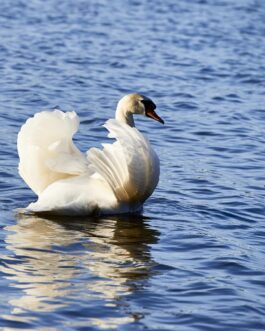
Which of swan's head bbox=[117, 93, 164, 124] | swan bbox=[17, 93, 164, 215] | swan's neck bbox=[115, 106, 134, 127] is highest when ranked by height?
swan's head bbox=[117, 93, 164, 124]

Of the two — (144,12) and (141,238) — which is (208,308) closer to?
(141,238)

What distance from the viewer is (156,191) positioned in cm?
1001

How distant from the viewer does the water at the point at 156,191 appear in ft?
21.9

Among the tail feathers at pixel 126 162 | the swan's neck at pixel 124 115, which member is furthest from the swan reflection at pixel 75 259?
the swan's neck at pixel 124 115

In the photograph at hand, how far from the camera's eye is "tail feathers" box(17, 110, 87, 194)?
29.2ft

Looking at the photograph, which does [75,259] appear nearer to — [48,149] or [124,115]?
[48,149]

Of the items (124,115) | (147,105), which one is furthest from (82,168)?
(147,105)

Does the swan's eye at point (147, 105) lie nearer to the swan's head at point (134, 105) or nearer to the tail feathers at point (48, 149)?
the swan's head at point (134, 105)

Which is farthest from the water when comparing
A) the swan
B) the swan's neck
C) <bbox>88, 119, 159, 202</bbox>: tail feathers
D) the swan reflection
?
the swan's neck

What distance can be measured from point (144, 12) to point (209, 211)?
1618cm

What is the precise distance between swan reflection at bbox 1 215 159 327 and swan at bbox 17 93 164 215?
0.15 m

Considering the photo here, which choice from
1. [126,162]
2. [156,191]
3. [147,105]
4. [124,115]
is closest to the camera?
[126,162]

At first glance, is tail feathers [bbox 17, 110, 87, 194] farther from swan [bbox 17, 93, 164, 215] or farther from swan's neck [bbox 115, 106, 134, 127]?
swan's neck [bbox 115, 106, 134, 127]

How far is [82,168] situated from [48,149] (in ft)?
1.16
